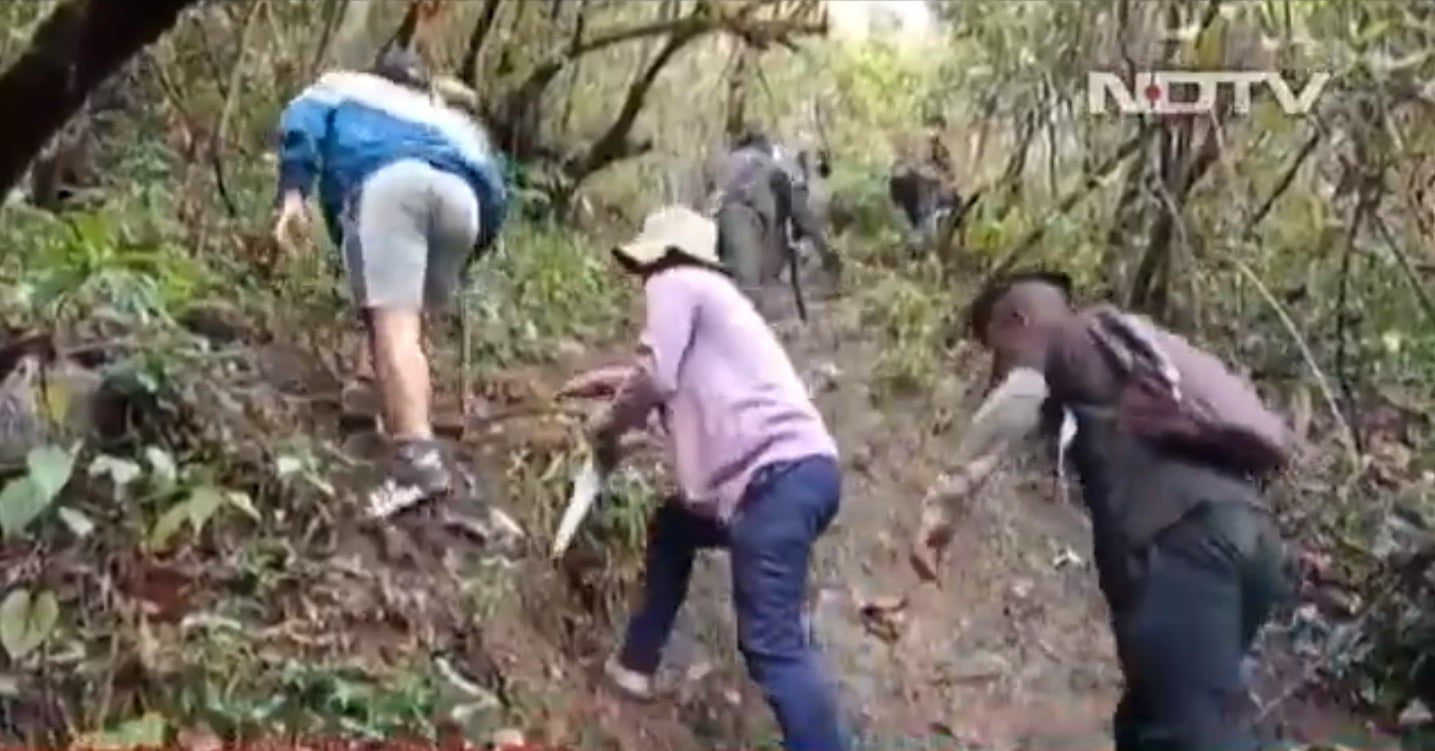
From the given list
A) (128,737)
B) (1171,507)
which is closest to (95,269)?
(128,737)

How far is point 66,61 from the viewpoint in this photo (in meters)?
2.24

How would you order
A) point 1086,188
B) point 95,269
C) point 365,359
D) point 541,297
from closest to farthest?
point 365,359 < point 95,269 < point 541,297 < point 1086,188

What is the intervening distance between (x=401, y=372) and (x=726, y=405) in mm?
502

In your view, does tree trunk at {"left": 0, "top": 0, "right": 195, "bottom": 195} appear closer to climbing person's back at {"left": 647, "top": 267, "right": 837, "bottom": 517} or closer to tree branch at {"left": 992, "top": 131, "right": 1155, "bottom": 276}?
climbing person's back at {"left": 647, "top": 267, "right": 837, "bottom": 517}

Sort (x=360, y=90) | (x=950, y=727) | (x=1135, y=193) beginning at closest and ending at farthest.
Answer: (x=950, y=727)
(x=360, y=90)
(x=1135, y=193)

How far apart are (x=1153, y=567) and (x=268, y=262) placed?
1.42 meters

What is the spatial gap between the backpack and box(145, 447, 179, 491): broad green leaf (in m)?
1.08

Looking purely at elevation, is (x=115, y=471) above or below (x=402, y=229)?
below

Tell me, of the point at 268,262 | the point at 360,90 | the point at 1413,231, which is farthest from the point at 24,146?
the point at 1413,231

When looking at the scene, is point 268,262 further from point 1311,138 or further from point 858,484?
point 1311,138

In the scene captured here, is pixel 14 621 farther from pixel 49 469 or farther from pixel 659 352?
pixel 659 352

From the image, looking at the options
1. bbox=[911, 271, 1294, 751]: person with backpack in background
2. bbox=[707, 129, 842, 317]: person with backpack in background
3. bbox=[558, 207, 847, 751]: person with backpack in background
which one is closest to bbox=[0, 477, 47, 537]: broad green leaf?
bbox=[558, 207, 847, 751]: person with backpack in background

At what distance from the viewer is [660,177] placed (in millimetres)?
3439

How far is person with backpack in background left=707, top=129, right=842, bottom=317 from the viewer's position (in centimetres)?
288
